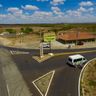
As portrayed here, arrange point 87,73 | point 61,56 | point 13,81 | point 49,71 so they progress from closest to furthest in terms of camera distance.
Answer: point 13,81 < point 87,73 < point 49,71 < point 61,56

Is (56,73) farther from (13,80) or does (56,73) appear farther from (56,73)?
(13,80)

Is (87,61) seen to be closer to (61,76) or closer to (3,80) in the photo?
(61,76)

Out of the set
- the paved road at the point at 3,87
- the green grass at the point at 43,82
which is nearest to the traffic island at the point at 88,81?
the green grass at the point at 43,82

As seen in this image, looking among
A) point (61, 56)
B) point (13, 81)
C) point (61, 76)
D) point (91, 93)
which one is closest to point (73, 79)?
point (61, 76)

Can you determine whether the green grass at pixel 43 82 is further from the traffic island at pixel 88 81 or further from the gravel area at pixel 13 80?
the traffic island at pixel 88 81

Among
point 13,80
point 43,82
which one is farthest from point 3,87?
point 43,82
